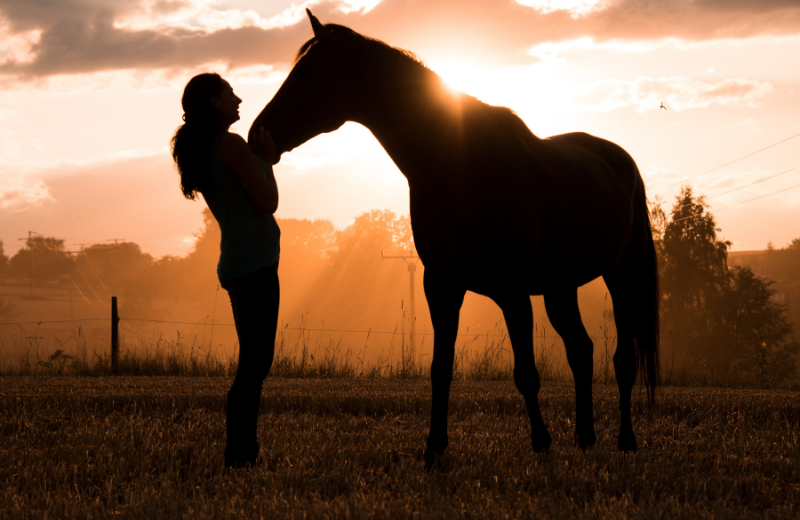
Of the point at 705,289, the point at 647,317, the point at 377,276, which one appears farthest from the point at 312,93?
the point at 377,276

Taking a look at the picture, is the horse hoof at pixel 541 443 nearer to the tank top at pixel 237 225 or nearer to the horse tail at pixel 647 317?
the horse tail at pixel 647 317

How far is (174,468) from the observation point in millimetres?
3162

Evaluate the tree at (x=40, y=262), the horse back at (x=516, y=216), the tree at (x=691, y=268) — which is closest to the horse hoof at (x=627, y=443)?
the horse back at (x=516, y=216)

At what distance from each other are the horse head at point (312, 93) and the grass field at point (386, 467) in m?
1.79

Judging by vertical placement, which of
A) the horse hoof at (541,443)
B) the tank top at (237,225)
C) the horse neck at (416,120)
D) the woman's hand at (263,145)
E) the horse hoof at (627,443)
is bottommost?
the horse hoof at (627,443)

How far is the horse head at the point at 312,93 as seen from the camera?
10.2 ft

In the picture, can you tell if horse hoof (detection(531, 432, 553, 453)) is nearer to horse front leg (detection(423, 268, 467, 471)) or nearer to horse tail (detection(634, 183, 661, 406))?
horse front leg (detection(423, 268, 467, 471))

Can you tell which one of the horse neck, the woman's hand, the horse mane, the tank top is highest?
the horse mane

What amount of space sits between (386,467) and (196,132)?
2147 millimetres

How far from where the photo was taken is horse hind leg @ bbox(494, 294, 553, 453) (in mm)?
3516

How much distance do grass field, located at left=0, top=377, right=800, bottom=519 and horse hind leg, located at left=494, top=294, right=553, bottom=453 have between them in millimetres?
153

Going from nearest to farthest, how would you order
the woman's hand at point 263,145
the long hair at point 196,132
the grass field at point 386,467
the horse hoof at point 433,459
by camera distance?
the grass field at point 386,467, the long hair at point 196,132, the woman's hand at point 263,145, the horse hoof at point 433,459

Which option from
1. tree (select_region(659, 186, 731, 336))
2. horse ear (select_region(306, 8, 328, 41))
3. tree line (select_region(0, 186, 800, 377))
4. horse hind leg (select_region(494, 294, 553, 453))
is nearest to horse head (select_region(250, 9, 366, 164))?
horse ear (select_region(306, 8, 328, 41))

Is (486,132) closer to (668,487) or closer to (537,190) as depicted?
(537,190)
